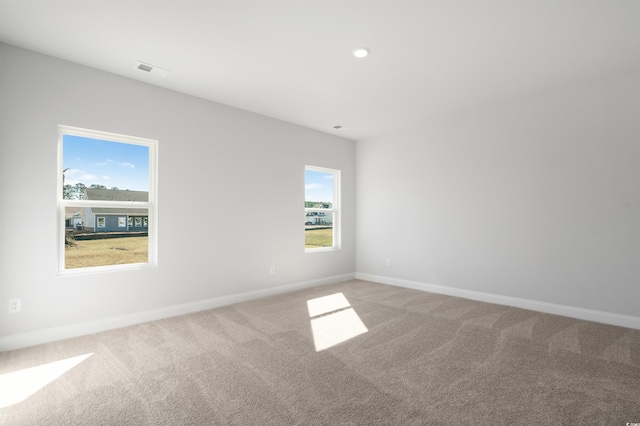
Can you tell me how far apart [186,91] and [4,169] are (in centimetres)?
188

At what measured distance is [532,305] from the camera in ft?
12.8

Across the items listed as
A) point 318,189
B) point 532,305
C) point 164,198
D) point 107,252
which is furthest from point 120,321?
point 532,305

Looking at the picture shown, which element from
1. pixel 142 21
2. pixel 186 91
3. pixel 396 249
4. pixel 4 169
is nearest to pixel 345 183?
pixel 396 249

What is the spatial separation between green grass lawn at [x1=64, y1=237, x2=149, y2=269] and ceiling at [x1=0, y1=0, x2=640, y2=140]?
5.88 ft

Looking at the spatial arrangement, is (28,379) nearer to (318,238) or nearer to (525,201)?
(318,238)

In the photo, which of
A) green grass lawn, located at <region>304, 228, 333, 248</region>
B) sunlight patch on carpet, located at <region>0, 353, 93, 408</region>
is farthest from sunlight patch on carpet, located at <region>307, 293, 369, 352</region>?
sunlight patch on carpet, located at <region>0, 353, 93, 408</region>

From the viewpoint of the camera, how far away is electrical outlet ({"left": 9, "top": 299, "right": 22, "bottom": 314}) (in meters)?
2.74

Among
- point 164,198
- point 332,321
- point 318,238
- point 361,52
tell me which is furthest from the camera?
point 318,238

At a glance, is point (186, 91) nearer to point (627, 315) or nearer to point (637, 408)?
point (637, 408)

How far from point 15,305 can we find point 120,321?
0.85 m

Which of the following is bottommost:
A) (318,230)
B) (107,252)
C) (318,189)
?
(107,252)

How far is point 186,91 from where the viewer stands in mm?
3746

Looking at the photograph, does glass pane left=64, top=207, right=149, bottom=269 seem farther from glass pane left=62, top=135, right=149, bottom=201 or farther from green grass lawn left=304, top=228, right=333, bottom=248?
green grass lawn left=304, top=228, right=333, bottom=248

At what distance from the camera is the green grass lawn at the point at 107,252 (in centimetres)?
→ 315
